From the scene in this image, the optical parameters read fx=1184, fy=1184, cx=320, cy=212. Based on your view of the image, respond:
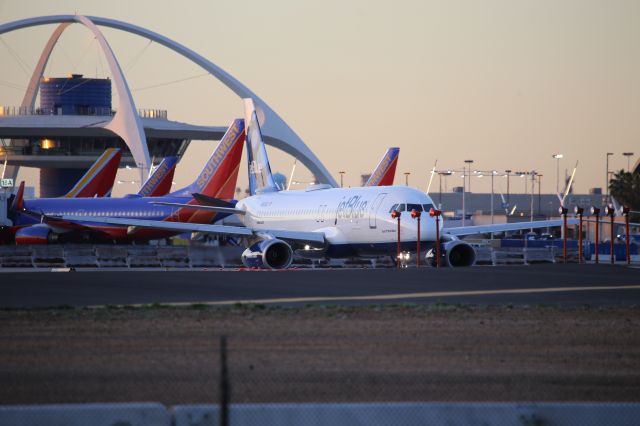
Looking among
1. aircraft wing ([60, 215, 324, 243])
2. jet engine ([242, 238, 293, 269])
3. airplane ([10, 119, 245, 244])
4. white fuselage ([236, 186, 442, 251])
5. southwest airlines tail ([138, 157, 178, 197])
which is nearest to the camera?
jet engine ([242, 238, 293, 269])

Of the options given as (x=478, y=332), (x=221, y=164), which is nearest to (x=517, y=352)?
(x=478, y=332)

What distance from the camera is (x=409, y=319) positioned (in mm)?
21828

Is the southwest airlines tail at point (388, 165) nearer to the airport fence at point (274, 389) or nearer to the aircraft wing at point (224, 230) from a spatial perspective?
the aircraft wing at point (224, 230)

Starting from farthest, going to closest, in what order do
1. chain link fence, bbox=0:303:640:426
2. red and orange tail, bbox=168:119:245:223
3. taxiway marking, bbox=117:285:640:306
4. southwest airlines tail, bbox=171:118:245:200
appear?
1. southwest airlines tail, bbox=171:118:245:200
2. red and orange tail, bbox=168:119:245:223
3. taxiway marking, bbox=117:285:640:306
4. chain link fence, bbox=0:303:640:426

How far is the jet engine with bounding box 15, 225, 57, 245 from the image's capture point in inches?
2803

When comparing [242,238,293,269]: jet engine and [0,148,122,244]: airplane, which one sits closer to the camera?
[242,238,293,269]: jet engine

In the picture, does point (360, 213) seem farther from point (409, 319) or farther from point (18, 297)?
point (409, 319)

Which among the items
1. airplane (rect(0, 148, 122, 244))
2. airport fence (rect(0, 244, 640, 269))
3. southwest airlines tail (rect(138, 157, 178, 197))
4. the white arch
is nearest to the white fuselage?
airport fence (rect(0, 244, 640, 269))

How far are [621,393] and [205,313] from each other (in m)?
10.1

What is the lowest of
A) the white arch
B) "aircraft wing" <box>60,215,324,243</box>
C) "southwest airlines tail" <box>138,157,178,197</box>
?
"aircraft wing" <box>60,215,324,243</box>

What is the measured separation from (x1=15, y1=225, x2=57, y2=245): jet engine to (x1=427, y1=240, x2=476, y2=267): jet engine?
33.1m

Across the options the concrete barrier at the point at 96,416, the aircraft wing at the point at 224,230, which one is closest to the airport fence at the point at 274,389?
the concrete barrier at the point at 96,416

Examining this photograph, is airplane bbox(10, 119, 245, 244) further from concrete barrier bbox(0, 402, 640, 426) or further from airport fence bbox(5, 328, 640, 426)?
concrete barrier bbox(0, 402, 640, 426)

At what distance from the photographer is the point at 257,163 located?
6562 cm
